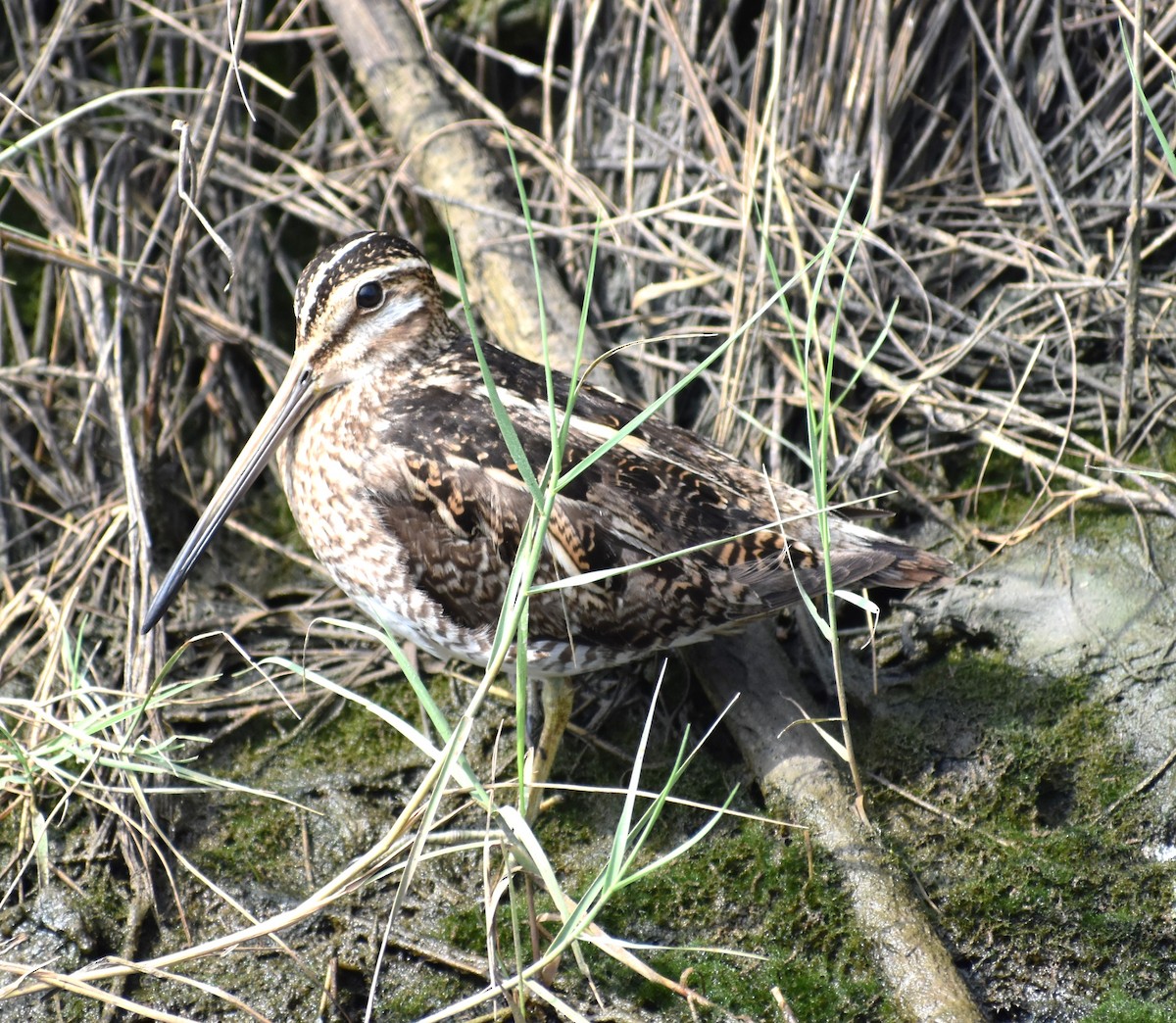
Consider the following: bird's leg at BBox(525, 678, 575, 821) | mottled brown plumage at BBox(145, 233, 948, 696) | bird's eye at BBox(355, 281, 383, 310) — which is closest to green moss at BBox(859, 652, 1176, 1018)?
mottled brown plumage at BBox(145, 233, 948, 696)

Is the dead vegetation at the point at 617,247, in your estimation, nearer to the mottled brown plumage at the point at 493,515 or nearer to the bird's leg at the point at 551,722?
the mottled brown plumage at the point at 493,515

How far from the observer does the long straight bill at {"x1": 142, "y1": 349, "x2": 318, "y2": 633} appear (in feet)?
10.9

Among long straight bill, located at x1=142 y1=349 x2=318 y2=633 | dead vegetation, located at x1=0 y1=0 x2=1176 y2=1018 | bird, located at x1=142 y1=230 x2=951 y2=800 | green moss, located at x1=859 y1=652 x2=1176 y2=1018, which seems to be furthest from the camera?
dead vegetation, located at x1=0 y1=0 x2=1176 y2=1018

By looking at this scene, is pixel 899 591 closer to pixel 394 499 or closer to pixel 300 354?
pixel 394 499

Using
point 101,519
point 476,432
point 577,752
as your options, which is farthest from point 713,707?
point 101,519

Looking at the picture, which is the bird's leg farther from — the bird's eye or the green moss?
the bird's eye

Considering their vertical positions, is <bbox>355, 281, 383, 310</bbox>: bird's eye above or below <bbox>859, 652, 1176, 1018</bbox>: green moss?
above

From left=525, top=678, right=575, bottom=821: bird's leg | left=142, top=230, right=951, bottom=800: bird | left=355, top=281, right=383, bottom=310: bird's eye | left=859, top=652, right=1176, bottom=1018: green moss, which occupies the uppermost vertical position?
left=355, top=281, right=383, bottom=310: bird's eye

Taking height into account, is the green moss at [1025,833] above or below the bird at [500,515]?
below

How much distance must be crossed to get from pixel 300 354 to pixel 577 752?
1.37 m

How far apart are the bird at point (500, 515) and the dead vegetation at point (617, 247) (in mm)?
473

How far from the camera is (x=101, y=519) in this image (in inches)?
155

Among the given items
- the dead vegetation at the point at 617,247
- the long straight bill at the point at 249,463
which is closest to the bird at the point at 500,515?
the long straight bill at the point at 249,463

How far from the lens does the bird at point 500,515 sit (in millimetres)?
3088
